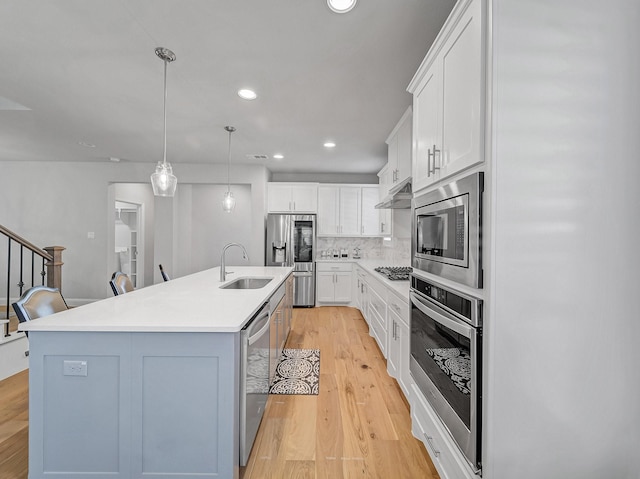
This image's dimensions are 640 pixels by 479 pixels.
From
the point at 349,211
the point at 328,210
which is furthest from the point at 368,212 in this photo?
the point at 328,210

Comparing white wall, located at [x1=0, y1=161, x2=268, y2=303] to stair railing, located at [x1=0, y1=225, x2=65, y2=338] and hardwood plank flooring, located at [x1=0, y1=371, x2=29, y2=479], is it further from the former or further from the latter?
hardwood plank flooring, located at [x1=0, y1=371, x2=29, y2=479]

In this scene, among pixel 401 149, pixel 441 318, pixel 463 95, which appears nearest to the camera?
pixel 463 95

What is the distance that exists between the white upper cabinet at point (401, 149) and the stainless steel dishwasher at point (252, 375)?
1.86 metres

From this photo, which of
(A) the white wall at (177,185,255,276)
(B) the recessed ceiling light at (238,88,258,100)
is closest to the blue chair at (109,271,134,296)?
(B) the recessed ceiling light at (238,88,258,100)

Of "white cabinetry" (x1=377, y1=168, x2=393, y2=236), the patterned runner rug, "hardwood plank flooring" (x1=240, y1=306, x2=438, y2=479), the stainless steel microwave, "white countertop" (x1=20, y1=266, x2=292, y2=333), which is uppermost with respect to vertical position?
"white cabinetry" (x1=377, y1=168, x2=393, y2=236)

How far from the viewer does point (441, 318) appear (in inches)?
54.6

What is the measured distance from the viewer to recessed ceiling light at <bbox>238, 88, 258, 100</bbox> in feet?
8.89

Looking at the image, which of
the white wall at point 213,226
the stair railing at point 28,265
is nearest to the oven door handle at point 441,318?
the stair railing at point 28,265

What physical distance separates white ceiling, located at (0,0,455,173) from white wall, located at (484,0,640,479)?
2.82 ft

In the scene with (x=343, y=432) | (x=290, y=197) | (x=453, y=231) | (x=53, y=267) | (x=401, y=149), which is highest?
(x=401, y=149)

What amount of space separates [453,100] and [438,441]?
154 cm

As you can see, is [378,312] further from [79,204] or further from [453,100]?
[79,204]

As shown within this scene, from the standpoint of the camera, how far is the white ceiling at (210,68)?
5.80ft

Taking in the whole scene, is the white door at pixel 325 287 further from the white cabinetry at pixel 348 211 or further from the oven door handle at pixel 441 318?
the oven door handle at pixel 441 318
